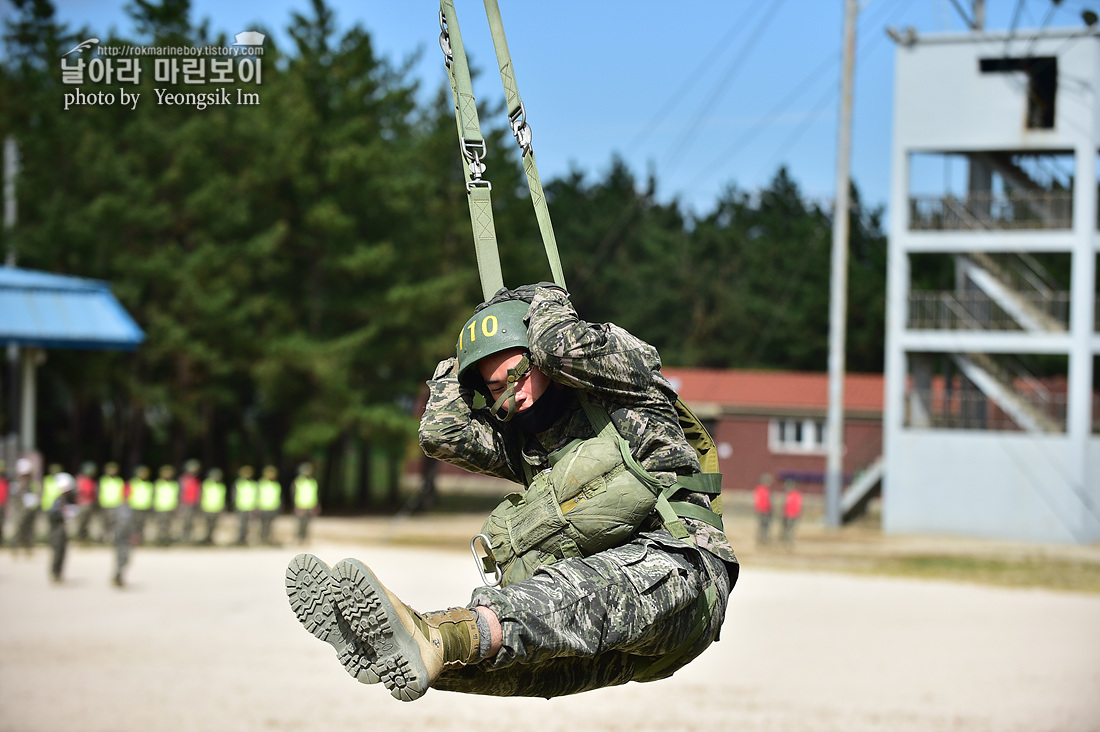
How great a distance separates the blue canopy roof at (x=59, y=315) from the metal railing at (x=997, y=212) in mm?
23111

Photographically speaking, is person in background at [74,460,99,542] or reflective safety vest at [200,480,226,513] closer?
reflective safety vest at [200,480,226,513]

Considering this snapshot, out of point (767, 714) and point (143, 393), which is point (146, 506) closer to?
point (143, 393)

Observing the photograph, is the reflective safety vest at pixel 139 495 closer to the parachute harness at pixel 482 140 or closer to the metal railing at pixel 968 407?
the metal railing at pixel 968 407

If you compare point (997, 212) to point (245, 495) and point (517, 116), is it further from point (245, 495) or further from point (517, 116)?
point (517, 116)

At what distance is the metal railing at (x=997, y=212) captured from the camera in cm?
3275

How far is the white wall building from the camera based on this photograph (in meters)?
31.9

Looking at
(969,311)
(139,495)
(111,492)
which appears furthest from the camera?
(969,311)

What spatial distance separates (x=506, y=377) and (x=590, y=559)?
0.73 meters

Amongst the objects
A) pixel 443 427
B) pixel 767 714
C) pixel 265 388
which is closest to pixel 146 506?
pixel 265 388

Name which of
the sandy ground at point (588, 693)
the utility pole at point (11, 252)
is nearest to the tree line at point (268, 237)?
the utility pole at point (11, 252)

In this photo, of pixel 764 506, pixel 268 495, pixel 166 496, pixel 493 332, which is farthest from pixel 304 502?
pixel 493 332

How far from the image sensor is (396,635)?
3516 millimetres

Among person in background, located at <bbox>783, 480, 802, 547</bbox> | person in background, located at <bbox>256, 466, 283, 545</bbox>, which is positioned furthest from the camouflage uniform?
person in background, located at <bbox>783, 480, 802, 547</bbox>

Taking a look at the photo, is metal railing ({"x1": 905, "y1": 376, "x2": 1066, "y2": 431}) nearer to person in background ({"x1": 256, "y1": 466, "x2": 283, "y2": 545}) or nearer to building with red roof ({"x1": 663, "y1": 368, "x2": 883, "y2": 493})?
building with red roof ({"x1": 663, "y1": 368, "x2": 883, "y2": 493})
